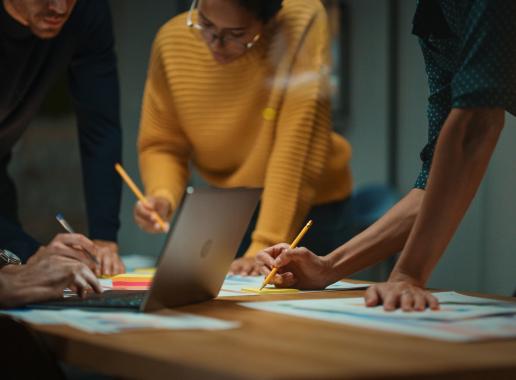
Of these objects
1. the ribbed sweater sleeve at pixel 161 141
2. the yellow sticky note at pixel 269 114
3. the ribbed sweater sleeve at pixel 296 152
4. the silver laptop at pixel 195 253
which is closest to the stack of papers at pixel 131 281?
the silver laptop at pixel 195 253

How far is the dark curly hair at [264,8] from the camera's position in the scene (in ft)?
7.78

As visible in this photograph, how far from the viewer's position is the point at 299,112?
2.43 meters

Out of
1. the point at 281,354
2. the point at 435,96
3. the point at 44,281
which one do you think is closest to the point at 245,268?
the point at 435,96

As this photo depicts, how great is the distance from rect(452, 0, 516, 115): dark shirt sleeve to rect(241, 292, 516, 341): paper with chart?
1.00 feet

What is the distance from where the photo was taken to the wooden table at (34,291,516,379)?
0.90 m

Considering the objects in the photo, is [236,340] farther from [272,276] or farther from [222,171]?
[222,171]

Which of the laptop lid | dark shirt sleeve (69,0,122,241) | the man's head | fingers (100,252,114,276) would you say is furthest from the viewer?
dark shirt sleeve (69,0,122,241)

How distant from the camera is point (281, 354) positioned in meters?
0.98

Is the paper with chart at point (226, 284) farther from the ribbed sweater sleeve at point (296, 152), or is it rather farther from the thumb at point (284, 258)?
the ribbed sweater sleeve at point (296, 152)

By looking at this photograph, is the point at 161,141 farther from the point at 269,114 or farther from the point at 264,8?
the point at 264,8

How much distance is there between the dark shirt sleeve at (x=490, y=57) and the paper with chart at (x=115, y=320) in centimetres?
50

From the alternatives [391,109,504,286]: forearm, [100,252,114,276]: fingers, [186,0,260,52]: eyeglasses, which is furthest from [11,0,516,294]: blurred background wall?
[391,109,504,286]: forearm

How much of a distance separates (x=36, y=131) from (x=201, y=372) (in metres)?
3.49

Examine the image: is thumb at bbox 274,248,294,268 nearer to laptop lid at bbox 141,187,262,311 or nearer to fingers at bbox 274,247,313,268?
fingers at bbox 274,247,313,268
